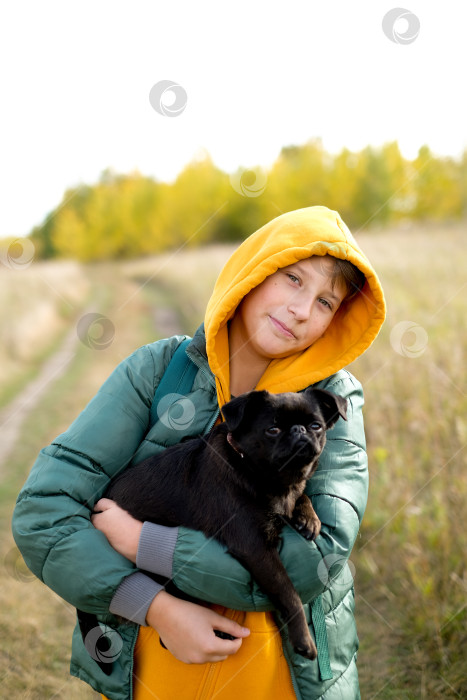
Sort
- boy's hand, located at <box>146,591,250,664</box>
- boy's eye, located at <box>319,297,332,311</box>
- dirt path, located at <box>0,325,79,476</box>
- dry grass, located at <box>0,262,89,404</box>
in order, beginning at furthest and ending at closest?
dry grass, located at <box>0,262,89,404</box>, dirt path, located at <box>0,325,79,476</box>, boy's eye, located at <box>319,297,332,311</box>, boy's hand, located at <box>146,591,250,664</box>

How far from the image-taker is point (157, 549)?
6.94ft

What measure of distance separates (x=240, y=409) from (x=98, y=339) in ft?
7.75

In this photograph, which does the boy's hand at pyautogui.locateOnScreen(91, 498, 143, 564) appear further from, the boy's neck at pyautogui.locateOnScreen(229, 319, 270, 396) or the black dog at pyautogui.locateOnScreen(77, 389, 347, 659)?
the boy's neck at pyautogui.locateOnScreen(229, 319, 270, 396)

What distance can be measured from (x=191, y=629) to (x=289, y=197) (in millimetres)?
27694

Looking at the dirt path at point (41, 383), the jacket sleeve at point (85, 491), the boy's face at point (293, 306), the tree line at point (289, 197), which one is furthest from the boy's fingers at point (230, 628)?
the tree line at point (289, 197)

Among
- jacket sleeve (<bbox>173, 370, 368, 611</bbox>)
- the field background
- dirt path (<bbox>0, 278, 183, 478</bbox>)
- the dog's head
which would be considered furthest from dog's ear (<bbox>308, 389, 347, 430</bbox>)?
dirt path (<bbox>0, 278, 183, 478</bbox>)

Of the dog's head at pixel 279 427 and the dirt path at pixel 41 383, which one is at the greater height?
the dog's head at pixel 279 427

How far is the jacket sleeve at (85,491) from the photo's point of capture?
2088 millimetres

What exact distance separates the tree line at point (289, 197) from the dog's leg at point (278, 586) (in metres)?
21.6

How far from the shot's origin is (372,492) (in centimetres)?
481

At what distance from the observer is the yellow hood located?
246cm

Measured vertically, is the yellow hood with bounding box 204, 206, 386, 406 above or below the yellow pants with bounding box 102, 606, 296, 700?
above

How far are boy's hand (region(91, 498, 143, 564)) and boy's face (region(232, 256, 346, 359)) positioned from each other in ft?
3.09

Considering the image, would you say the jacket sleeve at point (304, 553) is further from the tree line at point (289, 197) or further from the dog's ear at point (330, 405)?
the tree line at point (289, 197)
